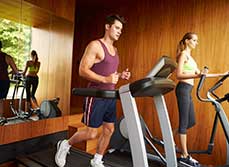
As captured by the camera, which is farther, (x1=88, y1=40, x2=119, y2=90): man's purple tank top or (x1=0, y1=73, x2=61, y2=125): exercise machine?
(x1=0, y1=73, x2=61, y2=125): exercise machine

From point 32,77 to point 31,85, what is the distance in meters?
0.10

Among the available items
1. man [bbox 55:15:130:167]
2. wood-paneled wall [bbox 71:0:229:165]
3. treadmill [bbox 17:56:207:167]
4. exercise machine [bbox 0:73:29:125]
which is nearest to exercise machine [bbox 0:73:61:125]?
exercise machine [bbox 0:73:29:125]

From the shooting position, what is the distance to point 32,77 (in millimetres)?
3023

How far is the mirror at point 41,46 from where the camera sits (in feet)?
9.08

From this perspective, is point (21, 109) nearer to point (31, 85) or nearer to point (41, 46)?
point (31, 85)

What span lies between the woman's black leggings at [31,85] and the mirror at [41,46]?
2.0 inches

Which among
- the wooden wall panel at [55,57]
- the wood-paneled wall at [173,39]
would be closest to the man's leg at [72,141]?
the wooden wall panel at [55,57]

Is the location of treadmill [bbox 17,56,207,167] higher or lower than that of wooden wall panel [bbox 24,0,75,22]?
lower

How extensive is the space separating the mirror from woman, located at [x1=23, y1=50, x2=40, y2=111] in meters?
0.04

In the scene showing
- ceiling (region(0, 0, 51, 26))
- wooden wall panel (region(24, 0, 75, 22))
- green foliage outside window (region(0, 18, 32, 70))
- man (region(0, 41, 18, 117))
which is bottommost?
man (region(0, 41, 18, 117))

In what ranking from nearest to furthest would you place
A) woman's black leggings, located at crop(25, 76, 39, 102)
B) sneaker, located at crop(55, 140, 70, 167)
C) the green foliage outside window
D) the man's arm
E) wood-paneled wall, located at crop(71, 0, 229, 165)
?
1. the man's arm
2. sneaker, located at crop(55, 140, 70, 167)
3. the green foliage outside window
4. woman's black leggings, located at crop(25, 76, 39, 102)
5. wood-paneled wall, located at crop(71, 0, 229, 165)

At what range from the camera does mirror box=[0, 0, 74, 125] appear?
2768 millimetres

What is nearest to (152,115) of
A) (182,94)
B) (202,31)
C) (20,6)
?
(182,94)

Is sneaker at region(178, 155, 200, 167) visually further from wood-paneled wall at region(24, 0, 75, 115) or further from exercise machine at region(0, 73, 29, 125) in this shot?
exercise machine at region(0, 73, 29, 125)
